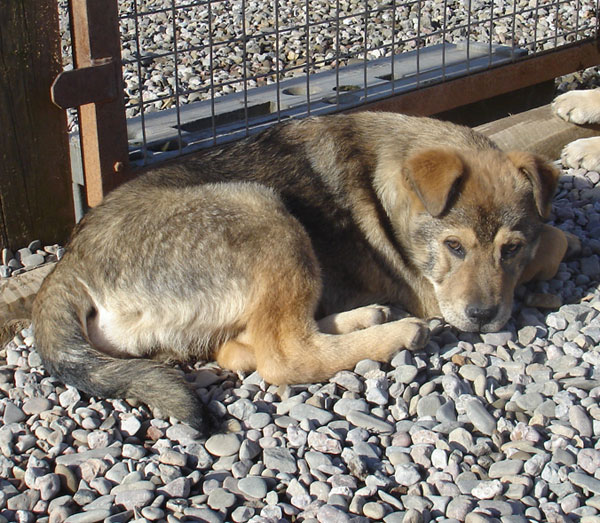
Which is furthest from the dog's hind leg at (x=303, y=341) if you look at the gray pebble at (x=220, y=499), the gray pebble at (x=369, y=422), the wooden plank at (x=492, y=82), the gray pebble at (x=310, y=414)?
the wooden plank at (x=492, y=82)

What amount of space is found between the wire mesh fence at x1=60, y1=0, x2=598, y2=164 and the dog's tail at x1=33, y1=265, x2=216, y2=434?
1588mm

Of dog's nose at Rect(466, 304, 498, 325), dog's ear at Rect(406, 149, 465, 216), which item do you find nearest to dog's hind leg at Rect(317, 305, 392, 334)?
dog's nose at Rect(466, 304, 498, 325)

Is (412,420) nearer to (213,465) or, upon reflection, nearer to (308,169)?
(213,465)

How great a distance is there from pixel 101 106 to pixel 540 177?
2642 mm

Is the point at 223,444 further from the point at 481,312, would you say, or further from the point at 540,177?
the point at 540,177

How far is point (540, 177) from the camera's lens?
4.54 metres

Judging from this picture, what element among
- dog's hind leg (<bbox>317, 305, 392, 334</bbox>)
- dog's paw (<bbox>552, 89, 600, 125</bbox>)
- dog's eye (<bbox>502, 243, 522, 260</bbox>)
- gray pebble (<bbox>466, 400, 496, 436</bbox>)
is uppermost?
dog's paw (<bbox>552, 89, 600, 125</bbox>)

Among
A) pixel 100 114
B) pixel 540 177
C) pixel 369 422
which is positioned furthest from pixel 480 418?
pixel 100 114

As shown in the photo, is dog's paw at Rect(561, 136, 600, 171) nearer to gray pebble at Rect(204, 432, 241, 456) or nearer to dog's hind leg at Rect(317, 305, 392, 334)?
dog's hind leg at Rect(317, 305, 392, 334)

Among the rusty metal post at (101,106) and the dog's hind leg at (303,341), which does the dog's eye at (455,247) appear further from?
the rusty metal post at (101,106)

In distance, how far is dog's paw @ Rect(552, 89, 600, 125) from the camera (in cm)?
701

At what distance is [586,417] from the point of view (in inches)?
148

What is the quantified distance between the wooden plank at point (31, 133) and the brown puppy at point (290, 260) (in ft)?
2.70

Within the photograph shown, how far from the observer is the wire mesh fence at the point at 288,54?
6.15 meters
